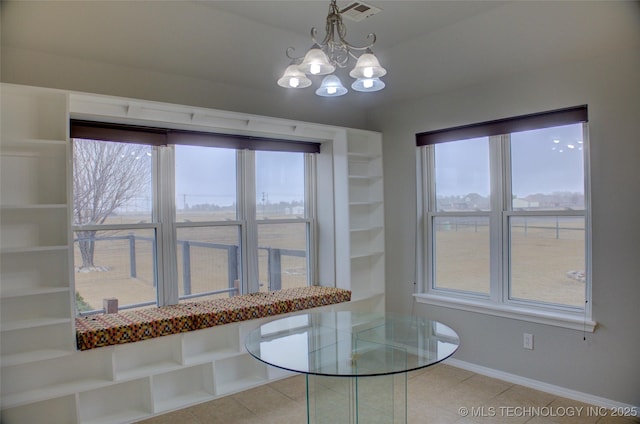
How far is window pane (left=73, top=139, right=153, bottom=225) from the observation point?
2.95 m

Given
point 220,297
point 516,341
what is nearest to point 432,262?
point 516,341

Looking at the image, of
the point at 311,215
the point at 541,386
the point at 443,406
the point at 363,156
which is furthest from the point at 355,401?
the point at 363,156

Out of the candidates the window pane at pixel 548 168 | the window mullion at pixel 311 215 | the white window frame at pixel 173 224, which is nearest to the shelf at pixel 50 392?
the white window frame at pixel 173 224

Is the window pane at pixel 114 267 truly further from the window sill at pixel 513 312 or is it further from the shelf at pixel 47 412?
the window sill at pixel 513 312

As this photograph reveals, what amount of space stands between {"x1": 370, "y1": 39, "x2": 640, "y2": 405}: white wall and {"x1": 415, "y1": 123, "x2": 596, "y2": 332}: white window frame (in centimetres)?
8

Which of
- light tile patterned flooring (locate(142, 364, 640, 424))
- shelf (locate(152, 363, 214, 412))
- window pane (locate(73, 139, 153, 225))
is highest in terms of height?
window pane (locate(73, 139, 153, 225))

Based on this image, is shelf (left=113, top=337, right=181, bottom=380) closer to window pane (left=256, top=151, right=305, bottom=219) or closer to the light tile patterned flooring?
the light tile patterned flooring

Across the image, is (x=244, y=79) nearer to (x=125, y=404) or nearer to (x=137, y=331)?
(x=137, y=331)

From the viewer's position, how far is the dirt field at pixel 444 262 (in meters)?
3.11

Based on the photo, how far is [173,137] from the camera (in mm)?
3281

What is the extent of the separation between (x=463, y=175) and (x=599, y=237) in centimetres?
124

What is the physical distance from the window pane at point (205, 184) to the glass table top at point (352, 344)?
1.21 meters

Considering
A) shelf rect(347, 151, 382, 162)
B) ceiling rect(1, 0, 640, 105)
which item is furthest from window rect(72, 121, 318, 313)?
ceiling rect(1, 0, 640, 105)

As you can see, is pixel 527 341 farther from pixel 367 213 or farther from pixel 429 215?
pixel 367 213
